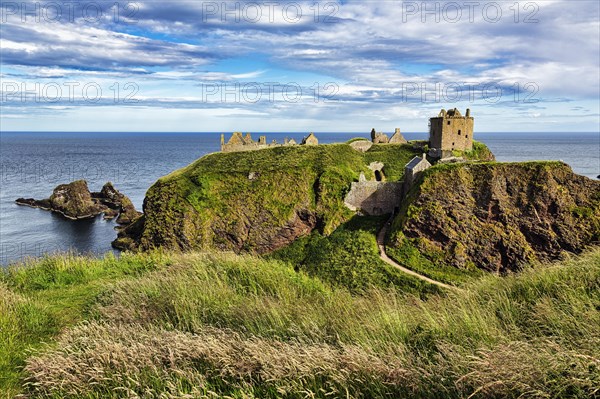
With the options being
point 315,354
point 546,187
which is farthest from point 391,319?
point 546,187

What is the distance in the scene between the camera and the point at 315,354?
5199 millimetres

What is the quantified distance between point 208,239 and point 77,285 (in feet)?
109

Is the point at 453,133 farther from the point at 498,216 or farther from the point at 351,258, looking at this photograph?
the point at 351,258

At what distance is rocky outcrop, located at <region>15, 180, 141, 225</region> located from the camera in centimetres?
7116

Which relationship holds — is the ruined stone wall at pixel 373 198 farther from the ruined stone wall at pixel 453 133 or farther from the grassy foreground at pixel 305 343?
the grassy foreground at pixel 305 343

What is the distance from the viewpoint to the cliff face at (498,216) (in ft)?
111

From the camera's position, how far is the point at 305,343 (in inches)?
233

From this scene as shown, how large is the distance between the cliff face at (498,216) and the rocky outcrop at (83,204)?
5104 cm

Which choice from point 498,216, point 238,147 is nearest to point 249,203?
point 238,147

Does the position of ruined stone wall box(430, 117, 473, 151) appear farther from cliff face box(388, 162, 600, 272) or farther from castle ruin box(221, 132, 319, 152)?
castle ruin box(221, 132, 319, 152)

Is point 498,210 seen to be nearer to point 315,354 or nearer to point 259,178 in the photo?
point 259,178

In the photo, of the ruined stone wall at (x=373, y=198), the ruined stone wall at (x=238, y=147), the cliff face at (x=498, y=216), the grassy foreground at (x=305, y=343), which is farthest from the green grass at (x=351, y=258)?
the ruined stone wall at (x=238, y=147)

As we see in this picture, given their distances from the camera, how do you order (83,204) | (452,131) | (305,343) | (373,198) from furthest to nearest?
1. (83,204)
2. (452,131)
3. (373,198)
4. (305,343)

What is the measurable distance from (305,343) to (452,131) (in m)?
50.7
